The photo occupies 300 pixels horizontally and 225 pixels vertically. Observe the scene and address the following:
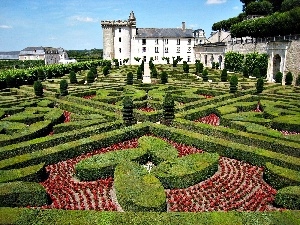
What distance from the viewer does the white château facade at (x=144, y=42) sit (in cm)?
7481

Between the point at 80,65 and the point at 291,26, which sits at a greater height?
the point at 291,26

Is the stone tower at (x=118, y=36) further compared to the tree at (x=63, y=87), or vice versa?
the stone tower at (x=118, y=36)

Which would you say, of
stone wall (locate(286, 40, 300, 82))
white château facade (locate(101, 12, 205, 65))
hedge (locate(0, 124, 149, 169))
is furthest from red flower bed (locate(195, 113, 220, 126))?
white château facade (locate(101, 12, 205, 65))

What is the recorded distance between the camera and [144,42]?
75750 millimetres

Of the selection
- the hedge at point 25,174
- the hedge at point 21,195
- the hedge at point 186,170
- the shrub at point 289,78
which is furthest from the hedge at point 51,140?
the shrub at point 289,78

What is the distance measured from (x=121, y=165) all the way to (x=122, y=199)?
7.97 ft

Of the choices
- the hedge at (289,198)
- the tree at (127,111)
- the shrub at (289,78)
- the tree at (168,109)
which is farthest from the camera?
the shrub at (289,78)

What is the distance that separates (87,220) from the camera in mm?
7469

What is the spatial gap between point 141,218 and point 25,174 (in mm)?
5281

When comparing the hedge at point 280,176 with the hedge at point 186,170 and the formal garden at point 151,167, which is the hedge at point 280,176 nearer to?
the formal garden at point 151,167

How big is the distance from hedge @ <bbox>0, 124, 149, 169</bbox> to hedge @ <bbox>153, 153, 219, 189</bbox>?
4.13m

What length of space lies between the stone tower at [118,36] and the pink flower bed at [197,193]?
65.8 m

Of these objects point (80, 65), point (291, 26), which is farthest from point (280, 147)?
point (80, 65)

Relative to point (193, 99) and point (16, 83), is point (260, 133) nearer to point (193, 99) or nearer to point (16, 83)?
point (193, 99)
